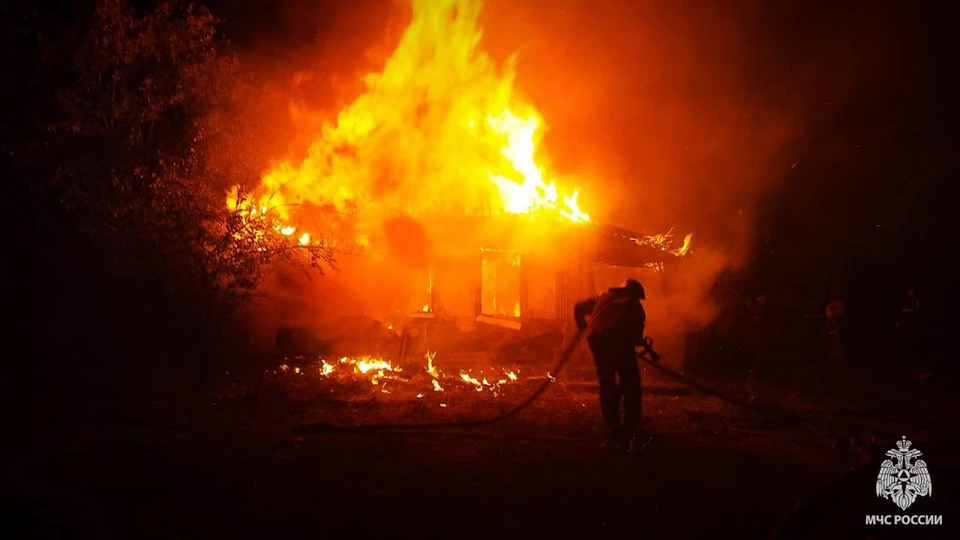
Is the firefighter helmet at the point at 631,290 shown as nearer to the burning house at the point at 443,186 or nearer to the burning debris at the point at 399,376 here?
the burning debris at the point at 399,376

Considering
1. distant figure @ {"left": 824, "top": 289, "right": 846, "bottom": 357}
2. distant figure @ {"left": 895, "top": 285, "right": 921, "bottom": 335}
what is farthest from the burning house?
distant figure @ {"left": 895, "top": 285, "right": 921, "bottom": 335}

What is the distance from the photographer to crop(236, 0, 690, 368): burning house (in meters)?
14.7

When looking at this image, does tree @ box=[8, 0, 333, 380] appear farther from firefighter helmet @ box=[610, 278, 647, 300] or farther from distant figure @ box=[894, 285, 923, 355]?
distant figure @ box=[894, 285, 923, 355]

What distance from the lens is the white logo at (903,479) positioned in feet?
18.3

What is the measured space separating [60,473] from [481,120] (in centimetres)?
1253

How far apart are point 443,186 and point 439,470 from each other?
417 inches

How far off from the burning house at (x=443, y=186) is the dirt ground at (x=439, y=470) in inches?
228

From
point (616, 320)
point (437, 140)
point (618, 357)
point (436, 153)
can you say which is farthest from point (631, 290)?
point (437, 140)

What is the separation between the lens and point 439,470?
6055mm

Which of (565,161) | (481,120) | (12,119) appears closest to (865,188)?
(565,161)

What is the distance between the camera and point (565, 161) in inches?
947

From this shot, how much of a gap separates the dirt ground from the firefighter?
0.37 meters

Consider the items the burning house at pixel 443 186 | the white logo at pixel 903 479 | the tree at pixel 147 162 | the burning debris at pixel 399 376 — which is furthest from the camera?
the burning house at pixel 443 186

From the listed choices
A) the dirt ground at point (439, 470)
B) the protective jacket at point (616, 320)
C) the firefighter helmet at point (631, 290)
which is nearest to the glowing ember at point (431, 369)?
the dirt ground at point (439, 470)
